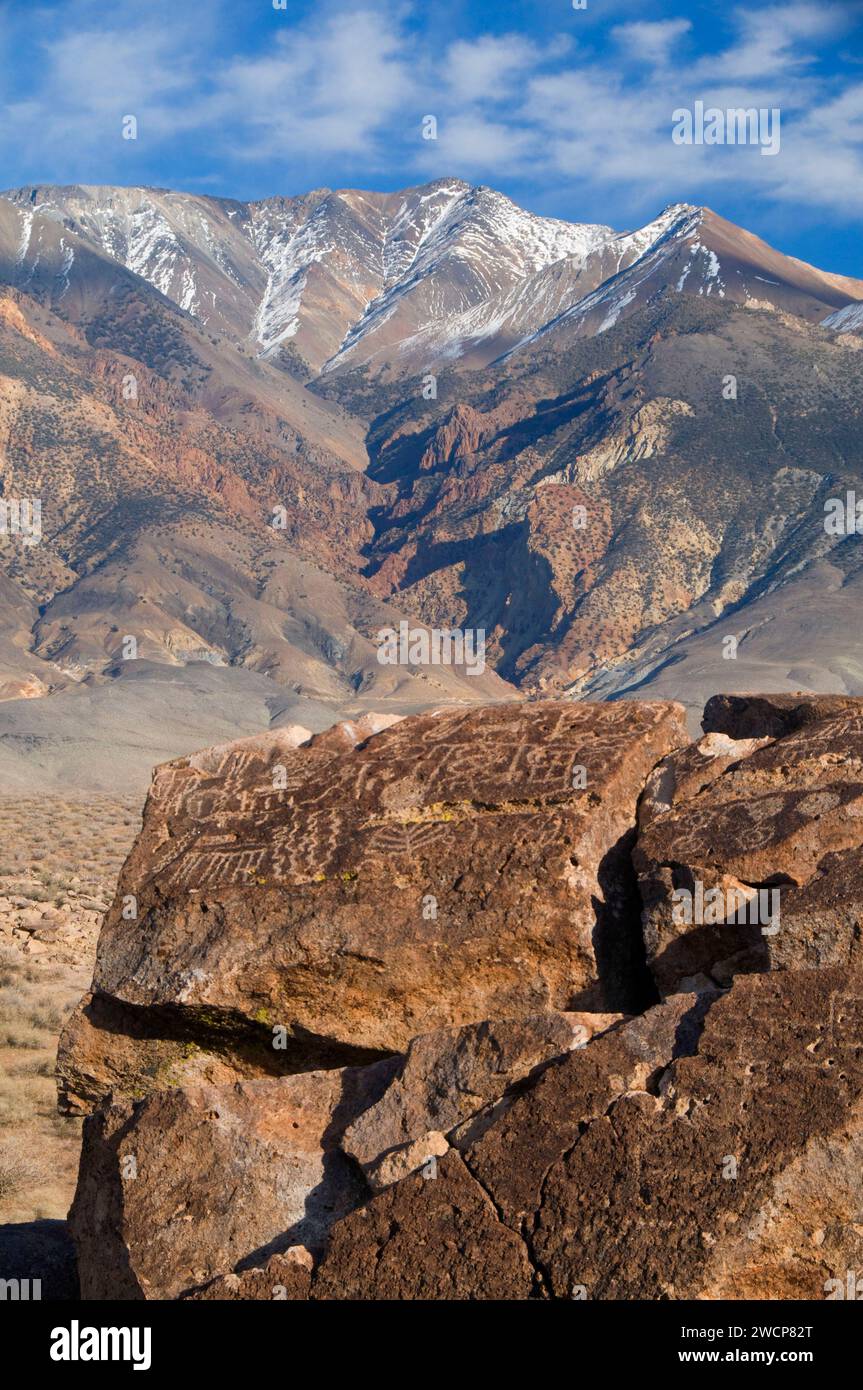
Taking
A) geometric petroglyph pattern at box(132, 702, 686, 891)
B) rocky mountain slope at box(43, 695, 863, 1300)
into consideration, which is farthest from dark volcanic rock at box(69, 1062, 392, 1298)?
geometric petroglyph pattern at box(132, 702, 686, 891)

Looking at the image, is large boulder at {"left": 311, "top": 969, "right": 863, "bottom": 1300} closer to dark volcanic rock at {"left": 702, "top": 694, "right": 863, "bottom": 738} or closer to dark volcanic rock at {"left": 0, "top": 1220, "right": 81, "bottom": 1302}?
dark volcanic rock at {"left": 0, "top": 1220, "right": 81, "bottom": 1302}

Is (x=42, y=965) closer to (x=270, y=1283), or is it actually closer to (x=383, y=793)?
(x=383, y=793)

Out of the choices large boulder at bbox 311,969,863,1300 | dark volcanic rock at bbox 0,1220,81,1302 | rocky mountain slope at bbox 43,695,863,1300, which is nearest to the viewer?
large boulder at bbox 311,969,863,1300

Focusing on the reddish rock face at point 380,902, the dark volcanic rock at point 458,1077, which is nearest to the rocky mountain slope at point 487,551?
the reddish rock face at point 380,902

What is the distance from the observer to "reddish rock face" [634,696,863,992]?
24.6 feet

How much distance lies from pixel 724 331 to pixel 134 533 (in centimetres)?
7228

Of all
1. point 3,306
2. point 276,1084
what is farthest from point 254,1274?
point 3,306

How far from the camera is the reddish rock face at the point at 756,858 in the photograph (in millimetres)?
7512

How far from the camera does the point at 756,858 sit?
8.42 meters

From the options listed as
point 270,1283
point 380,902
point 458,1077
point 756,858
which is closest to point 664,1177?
point 458,1077

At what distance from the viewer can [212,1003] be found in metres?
9.27

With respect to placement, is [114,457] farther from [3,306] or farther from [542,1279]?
[542,1279]

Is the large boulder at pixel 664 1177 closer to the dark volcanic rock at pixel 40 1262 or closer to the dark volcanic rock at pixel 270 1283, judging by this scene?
the dark volcanic rock at pixel 270 1283

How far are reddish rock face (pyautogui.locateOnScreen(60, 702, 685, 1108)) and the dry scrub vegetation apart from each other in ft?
7.34
